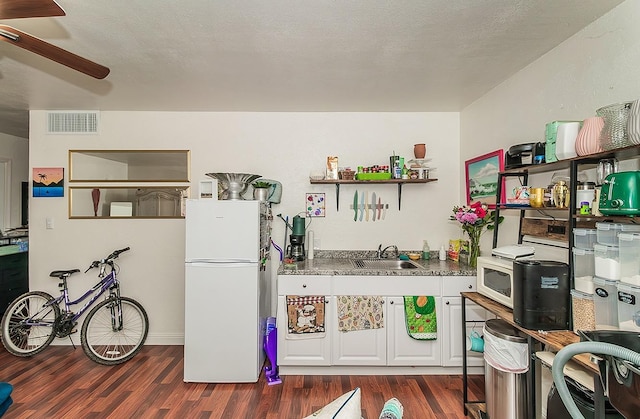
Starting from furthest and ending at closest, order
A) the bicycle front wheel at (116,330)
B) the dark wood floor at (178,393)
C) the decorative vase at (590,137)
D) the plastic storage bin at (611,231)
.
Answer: the bicycle front wheel at (116,330) < the dark wood floor at (178,393) < the decorative vase at (590,137) < the plastic storage bin at (611,231)

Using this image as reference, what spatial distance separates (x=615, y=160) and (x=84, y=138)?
4.30 meters

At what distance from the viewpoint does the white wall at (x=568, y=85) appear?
5.10 feet

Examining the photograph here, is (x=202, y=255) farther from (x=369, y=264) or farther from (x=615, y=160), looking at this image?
(x=615, y=160)

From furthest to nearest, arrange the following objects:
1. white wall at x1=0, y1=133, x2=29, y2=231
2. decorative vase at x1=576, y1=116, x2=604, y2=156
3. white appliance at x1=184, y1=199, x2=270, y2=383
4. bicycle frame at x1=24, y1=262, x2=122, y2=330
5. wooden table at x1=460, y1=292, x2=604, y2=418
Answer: white wall at x1=0, y1=133, x2=29, y2=231
bicycle frame at x1=24, y1=262, x2=122, y2=330
white appliance at x1=184, y1=199, x2=270, y2=383
decorative vase at x1=576, y1=116, x2=604, y2=156
wooden table at x1=460, y1=292, x2=604, y2=418

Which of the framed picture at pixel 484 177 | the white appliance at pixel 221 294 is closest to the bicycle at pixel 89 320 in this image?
the white appliance at pixel 221 294

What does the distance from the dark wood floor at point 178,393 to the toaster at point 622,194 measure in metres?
1.71

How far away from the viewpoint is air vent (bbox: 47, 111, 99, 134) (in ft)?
10.8

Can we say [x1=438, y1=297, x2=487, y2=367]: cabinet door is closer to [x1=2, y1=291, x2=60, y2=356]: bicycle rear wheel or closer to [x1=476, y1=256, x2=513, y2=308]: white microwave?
[x1=476, y1=256, x2=513, y2=308]: white microwave

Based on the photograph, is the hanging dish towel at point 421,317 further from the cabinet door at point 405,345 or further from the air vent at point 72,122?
the air vent at point 72,122

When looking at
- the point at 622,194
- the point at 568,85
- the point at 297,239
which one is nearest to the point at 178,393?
the point at 297,239

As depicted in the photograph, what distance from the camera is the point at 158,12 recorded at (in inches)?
64.2

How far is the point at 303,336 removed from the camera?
2.68m

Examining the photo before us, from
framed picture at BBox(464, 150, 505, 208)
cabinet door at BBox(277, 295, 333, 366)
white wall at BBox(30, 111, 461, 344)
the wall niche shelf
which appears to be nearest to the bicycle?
white wall at BBox(30, 111, 461, 344)

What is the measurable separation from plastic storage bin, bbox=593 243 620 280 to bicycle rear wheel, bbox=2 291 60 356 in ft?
13.8
